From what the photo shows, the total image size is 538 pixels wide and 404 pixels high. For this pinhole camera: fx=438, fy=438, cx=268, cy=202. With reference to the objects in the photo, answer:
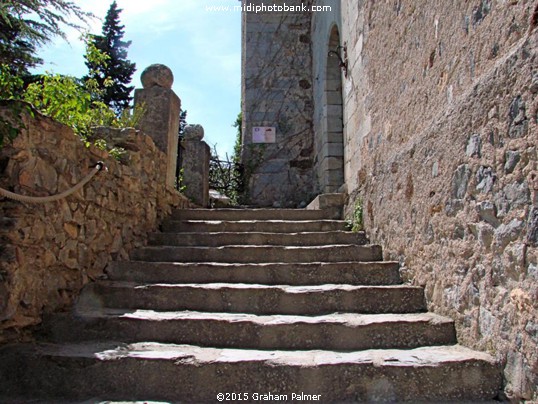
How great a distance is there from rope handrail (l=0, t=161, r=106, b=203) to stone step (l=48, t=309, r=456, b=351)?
2.35ft

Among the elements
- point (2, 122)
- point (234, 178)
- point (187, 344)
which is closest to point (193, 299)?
point (187, 344)

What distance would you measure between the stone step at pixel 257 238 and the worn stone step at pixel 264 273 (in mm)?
652

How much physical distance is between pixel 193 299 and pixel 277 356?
89 centimetres

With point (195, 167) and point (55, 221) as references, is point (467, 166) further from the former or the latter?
point (195, 167)

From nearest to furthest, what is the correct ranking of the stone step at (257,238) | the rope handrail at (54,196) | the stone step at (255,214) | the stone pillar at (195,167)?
1. the rope handrail at (54,196)
2. the stone step at (257,238)
3. the stone step at (255,214)
4. the stone pillar at (195,167)

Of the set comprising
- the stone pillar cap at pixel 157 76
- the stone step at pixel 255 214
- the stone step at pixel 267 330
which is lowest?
the stone step at pixel 267 330

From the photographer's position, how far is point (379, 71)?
396cm

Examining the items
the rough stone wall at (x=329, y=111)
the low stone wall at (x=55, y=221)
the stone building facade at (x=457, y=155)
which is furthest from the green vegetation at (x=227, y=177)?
the low stone wall at (x=55, y=221)

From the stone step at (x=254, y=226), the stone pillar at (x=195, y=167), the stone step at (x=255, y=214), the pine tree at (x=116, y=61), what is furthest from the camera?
the pine tree at (x=116, y=61)

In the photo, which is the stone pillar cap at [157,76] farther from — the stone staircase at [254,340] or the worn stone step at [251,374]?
the worn stone step at [251,374]

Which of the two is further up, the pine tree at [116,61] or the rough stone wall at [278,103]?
the pine tree at [116,61]

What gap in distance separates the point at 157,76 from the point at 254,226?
196 centimetres

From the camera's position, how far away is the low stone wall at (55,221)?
2439 millimetres

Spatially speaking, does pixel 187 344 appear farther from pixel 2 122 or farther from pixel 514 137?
pixel 514 137
